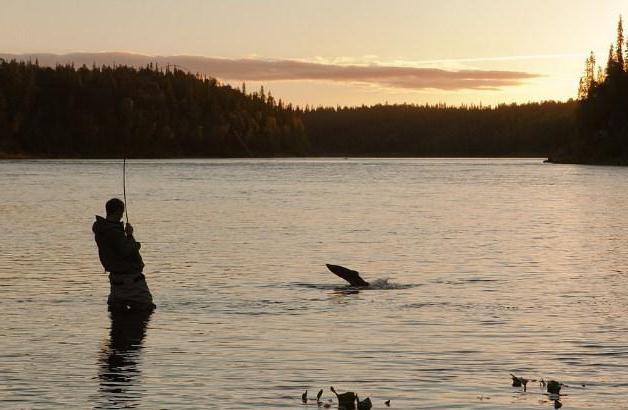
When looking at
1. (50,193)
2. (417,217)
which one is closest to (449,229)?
(417,217)

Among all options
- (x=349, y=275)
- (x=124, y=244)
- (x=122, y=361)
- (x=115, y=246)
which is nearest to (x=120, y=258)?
(x=115, y=246)

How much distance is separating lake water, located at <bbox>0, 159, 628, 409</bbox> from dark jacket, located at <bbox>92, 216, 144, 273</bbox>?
121cm

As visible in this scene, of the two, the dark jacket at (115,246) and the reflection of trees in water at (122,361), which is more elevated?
the dark jacket at (115,246)

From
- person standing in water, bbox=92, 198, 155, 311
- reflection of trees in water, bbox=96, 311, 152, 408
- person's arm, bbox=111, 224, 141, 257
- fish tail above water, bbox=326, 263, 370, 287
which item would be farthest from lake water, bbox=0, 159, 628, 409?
person's arm, bbox=111, 224, 141, 257

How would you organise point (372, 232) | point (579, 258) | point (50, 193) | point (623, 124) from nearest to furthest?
1. point (579, 258)
2. point (372, 232)
3. point (50, 193)
4. point (623, 124)

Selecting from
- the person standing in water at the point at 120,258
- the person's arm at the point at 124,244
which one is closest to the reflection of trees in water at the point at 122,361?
the person standing in water at the point at 120,258

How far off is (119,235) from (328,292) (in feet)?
28.4

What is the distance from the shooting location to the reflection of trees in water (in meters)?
15.1

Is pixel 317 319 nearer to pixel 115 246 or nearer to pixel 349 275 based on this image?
pixel 115 246

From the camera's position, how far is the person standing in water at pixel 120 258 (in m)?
20.7

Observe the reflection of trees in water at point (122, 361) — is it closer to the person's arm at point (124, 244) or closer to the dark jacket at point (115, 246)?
the dark jacket at point (115, 246)

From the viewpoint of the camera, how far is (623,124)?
190375mm

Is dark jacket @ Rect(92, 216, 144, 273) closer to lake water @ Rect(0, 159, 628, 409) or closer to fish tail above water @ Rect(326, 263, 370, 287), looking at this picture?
lake water @ Rect(0, 159, 628, 409)

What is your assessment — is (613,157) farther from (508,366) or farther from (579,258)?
(508,366)
